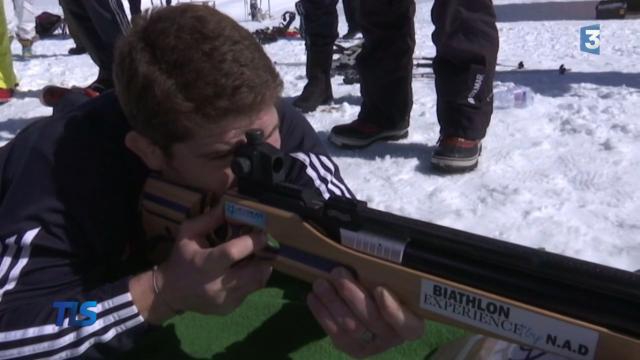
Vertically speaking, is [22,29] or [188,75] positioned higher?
[188,75]

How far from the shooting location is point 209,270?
1149 mm

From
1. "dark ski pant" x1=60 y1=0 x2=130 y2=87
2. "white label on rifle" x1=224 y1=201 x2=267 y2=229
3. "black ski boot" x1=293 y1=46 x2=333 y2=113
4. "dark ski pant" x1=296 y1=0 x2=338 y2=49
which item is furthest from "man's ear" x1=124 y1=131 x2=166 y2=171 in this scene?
"dark ski pant" x1=296 y1=0 x2=338 y2=49

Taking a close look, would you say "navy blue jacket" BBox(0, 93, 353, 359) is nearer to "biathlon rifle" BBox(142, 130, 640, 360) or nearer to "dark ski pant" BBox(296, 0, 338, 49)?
"biathlon rifle" BBox(142, 130, 640, 360)

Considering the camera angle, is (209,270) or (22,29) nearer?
(209,270)

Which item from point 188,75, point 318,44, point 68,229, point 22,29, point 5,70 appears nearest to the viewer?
point 188,75

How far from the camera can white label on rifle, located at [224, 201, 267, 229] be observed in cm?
111

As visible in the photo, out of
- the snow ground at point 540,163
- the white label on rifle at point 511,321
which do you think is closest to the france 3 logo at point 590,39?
the snow ground at point 540,163

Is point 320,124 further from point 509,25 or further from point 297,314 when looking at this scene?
point 509,25

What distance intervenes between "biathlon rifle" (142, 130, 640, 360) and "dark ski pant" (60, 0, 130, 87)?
2.11 m

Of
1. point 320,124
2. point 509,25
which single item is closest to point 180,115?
point 320,124

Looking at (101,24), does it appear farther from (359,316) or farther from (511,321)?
(511,321)

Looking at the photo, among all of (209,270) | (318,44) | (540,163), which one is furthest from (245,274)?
(318,44)

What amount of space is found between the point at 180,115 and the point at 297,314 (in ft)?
2.45

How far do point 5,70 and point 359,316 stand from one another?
399cm
